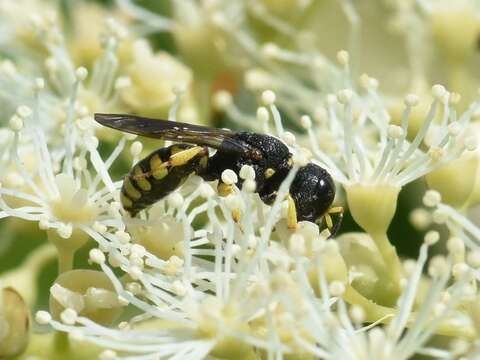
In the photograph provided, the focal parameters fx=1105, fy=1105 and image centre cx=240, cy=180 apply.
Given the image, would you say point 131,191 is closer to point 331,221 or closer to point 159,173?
point 159,173

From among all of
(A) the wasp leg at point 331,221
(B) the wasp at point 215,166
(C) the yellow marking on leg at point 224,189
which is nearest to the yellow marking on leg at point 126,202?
(B) the wasp at point 215,166

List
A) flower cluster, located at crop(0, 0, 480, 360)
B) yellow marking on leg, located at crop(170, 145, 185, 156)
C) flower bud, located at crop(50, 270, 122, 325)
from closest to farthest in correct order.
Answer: flower cluster, located at crop(0, 0, 480, 360)
flower bud, located at crop(50, 270, 122, 325)
yellow marking on leg, located at crop(170, 145, 185, 156)

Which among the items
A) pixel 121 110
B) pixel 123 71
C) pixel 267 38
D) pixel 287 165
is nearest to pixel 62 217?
pixel 287 165

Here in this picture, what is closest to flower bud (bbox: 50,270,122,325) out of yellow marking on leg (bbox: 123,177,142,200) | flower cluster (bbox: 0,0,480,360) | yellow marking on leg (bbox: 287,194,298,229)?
flower cluster (bbox: 0,0,480,360)

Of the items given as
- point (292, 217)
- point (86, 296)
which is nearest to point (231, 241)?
point (292, 217)

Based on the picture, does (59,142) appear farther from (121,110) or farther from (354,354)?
(354,354)

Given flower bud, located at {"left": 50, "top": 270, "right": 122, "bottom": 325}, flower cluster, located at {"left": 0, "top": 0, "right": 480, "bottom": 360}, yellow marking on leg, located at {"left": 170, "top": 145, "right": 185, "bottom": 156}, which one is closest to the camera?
flower cluster, located at {"left": 0, "top": 0, "right": 480, "bottom": 360}

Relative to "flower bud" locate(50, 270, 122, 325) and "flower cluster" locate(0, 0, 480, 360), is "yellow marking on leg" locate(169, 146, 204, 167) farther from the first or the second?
"flower bud" locate(50, 270, 122, 325)
